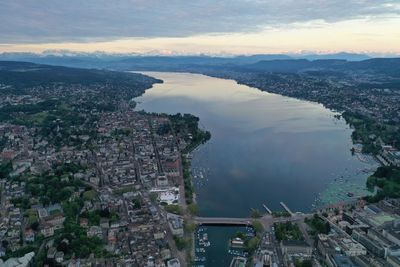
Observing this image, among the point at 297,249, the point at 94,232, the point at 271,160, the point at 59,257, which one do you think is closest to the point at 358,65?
the point at 271,160

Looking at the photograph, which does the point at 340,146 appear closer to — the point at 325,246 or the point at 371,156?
the point at 371,156

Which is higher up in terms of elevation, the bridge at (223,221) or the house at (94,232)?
the house at (94,232)

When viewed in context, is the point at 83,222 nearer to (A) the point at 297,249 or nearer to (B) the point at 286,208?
(A) the point at 297,249

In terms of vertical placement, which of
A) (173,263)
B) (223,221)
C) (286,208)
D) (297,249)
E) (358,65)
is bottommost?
(358,65)

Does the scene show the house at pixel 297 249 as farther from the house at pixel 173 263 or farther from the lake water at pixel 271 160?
the lake water at pixel 271 160

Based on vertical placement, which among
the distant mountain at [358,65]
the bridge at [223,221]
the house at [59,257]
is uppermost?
the house at [59,257]

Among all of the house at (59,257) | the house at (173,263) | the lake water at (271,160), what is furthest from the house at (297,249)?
the house at (59,257)

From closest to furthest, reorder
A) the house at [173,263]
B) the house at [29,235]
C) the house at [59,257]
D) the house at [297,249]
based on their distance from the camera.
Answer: the house at [173,263], the house at [59,257], the house at [297,249], the house at [29,235]

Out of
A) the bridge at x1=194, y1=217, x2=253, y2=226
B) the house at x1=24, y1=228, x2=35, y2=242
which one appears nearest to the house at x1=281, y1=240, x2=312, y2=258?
the bridge at x1=194, y1=217, x2=253, y2=226
